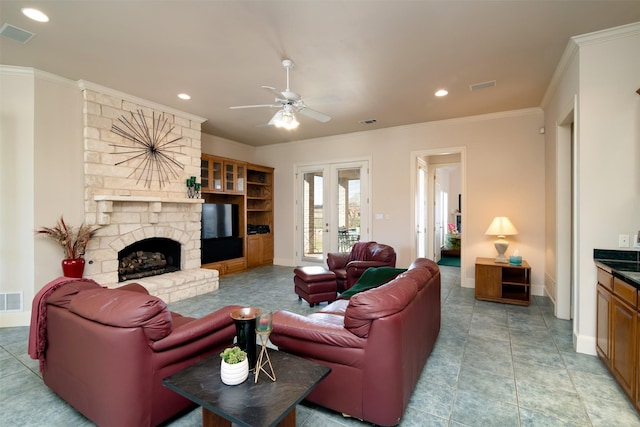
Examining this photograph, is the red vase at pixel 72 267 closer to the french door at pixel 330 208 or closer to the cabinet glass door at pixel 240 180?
the cabinet glass door at pixel 240 180

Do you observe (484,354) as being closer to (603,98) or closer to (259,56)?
(603,98)

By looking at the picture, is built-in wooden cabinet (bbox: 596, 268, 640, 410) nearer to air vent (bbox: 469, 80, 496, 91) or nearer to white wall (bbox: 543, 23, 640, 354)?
white wall (bbox: 543, 23, 640, 354)

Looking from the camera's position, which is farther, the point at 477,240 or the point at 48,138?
the point at 477,240

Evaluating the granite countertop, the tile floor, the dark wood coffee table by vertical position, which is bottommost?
the tile floor

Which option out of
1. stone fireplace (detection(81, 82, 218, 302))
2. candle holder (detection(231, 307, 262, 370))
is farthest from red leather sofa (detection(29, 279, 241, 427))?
stone fireplace (detection(81, 82, 218, 302))

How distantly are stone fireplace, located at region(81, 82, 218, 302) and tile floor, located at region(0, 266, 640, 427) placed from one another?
4.37 ft

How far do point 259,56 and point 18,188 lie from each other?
Result: 128 inches

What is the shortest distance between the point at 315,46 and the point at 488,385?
131 inches

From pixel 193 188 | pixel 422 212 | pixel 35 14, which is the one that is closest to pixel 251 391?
pixel 35 14

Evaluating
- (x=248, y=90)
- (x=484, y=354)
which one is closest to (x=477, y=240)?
(x=484, y=354)

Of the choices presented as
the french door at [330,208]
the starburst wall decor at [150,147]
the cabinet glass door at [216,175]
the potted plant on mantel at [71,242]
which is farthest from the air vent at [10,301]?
the french door at [330,208]

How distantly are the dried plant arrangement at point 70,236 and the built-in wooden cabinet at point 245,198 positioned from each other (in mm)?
2173

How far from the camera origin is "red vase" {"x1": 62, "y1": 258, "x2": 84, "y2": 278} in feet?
11.9

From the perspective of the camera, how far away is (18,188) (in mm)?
3541
